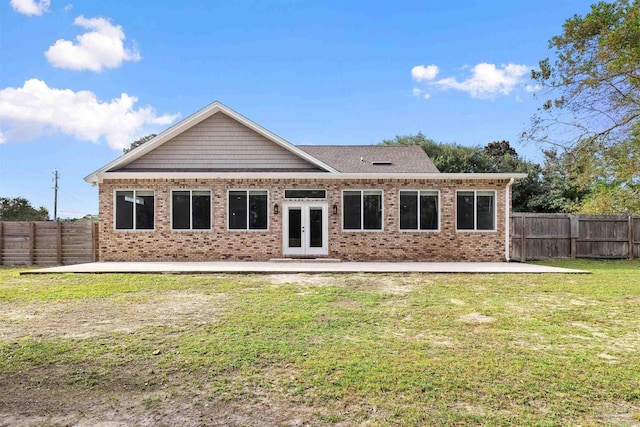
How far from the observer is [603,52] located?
13969 mm

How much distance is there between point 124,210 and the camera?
13.1 metres

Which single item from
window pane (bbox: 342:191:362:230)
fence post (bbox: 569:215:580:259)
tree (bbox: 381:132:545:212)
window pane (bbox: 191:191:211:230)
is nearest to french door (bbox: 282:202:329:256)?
window pane (bbox: 342:191:362:230)

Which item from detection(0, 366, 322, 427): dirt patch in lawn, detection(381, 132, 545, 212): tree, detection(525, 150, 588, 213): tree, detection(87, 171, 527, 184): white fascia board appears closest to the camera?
detection(0, 366, 322, 427): dirt patch in lawn

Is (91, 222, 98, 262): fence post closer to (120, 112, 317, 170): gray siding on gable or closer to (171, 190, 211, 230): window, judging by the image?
(120, 112, 317, 170): gray siding on gable

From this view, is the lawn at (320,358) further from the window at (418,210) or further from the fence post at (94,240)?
the fence post at (94,240)

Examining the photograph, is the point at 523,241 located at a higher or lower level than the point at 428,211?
lower

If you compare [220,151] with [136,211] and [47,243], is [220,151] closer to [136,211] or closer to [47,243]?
[136,211]

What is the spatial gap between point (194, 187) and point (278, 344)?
10.1 metres

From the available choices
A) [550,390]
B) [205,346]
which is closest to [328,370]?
[205,346]

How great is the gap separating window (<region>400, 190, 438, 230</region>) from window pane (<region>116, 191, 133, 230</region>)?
31.2 feet

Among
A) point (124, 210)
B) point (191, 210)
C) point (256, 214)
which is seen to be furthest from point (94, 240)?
point (256, 214)

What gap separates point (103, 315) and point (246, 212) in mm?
7730

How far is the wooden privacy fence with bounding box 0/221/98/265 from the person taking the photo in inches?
525

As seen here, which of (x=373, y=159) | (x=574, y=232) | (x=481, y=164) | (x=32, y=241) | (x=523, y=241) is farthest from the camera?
(x=481, y=164)
